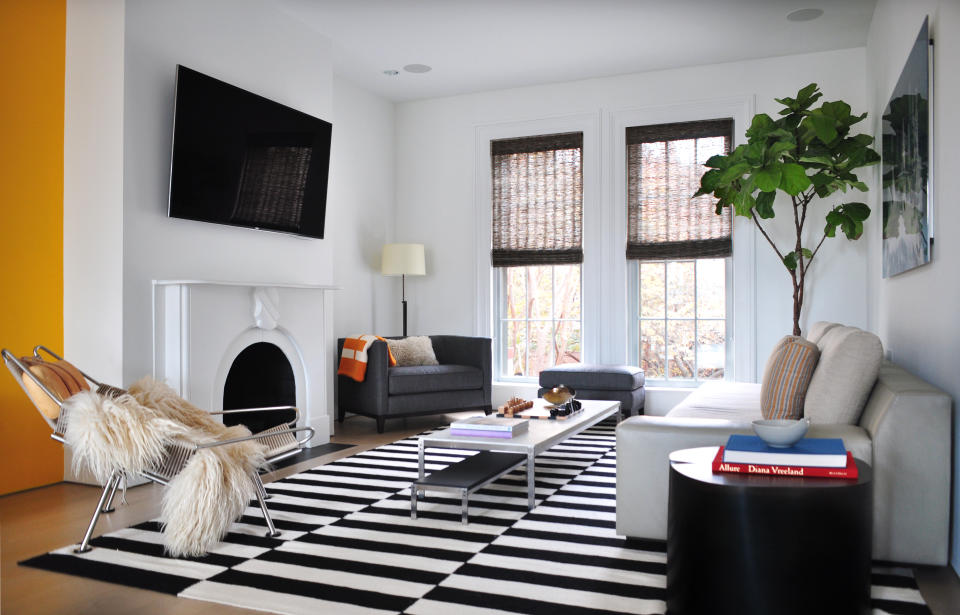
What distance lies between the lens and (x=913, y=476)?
8.16 ft

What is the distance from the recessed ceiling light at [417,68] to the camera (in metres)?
6.27

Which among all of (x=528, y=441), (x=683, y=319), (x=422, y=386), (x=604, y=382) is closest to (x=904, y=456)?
(x=528, y=441)

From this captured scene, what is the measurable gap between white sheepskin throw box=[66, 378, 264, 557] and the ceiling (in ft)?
10.5

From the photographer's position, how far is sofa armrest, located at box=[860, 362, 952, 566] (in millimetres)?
2461

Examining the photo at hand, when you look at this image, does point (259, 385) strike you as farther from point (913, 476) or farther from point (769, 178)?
point (913, 476)

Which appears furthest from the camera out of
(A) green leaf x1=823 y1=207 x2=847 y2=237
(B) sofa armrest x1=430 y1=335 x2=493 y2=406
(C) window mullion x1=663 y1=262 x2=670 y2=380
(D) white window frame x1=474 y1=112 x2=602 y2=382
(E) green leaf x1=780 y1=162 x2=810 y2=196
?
(D) white window frame x1=474 y1=112 x2=602 y2=382

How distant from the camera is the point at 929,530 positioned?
8.14 feet

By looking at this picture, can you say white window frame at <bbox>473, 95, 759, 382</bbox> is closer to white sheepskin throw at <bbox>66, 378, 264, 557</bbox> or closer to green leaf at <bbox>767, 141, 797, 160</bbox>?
green leaf at <bbox>767, 141, 797, 160</bbox>

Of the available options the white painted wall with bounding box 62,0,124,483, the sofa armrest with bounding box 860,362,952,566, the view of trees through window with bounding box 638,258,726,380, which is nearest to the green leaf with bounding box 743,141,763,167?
the view of trees through window with bounding box 638,258,726,380

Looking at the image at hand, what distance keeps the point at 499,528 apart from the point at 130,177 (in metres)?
2.71

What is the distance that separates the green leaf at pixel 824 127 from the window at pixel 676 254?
4.63 feet

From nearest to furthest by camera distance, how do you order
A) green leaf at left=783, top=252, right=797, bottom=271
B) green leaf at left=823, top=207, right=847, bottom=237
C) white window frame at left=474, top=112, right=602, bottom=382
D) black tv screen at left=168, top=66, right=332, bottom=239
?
1. black tv screen at left=168, top=66, right=332, bottom=239
2. green leaf at left=823, top=207, right=847, bottom=237
3. green leaf at left=783, top=252, right=797, bottom=271
4. white window frame at left=474, top=112, right=602, bottom=382

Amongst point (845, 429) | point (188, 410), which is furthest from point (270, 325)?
point (845, 429)

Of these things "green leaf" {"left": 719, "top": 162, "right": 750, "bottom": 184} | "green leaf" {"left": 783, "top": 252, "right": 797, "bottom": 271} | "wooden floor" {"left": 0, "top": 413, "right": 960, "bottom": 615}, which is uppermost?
"green leaf" {"left": 719, "top": 162, "right": 750, "bottom": 184}
